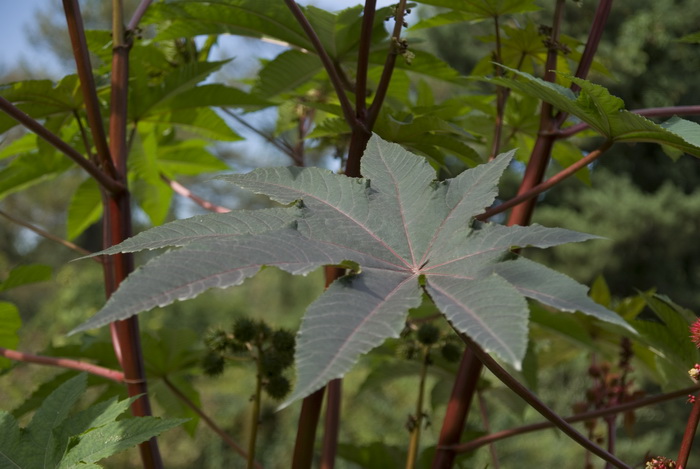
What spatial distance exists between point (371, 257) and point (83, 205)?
78 cm

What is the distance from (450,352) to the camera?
0.92 meters

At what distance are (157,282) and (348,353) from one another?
0.36 ft

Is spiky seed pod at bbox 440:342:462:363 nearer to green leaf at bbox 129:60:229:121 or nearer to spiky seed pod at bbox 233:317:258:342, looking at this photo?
spiky seed pod at bbox 233:317:258:342

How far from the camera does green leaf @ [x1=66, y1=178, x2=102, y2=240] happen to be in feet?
3.60

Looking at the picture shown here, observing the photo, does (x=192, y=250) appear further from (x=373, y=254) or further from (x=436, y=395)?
(x=436, y=395)

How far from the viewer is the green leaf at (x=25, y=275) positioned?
36.0 inches

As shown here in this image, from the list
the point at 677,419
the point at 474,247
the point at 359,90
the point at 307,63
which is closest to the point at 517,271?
the point at 474,247

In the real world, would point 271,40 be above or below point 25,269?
above

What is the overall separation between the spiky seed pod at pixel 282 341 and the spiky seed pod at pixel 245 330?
0.08 feet

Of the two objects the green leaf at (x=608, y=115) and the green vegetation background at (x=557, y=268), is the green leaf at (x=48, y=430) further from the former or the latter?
the green vegetation background at (x=557, y=268)

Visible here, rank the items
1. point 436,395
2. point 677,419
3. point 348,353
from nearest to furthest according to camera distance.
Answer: point 348,353
point 436,395
point 677,419

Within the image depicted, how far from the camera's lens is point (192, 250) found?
1.31 feet

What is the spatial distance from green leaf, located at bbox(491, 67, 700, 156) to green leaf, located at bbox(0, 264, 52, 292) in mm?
640

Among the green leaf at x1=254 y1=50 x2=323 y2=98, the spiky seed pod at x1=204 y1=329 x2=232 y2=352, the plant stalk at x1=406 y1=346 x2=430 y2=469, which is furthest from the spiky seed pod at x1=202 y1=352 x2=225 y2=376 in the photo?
the green leaf at x1=254 y1=50 x2=323 y2=98
